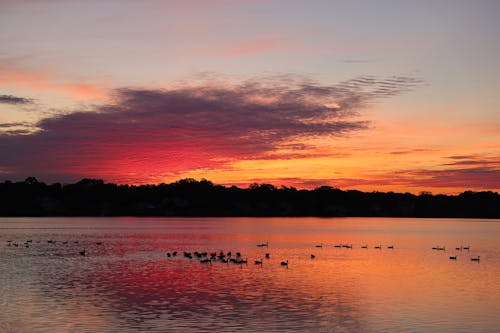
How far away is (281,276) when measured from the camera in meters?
44.8

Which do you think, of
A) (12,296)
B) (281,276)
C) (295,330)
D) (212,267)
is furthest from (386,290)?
(12,296)

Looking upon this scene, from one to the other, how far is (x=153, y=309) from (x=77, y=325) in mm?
4822

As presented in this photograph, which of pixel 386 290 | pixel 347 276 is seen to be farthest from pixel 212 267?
pixel 386 290

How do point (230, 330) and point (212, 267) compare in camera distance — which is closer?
point (230, 330)

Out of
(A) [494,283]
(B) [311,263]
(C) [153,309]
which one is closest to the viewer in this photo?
(C) [153,309]

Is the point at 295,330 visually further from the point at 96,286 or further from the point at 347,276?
the point at 347,276

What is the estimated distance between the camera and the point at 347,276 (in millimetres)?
45781

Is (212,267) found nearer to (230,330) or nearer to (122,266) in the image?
(122,266)

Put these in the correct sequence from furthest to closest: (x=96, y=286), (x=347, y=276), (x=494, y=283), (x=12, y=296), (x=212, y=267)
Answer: (x=212, y=267), (x=347, y=276), (x=494, y=283), (x=96, y=286), (x=12, y=296)

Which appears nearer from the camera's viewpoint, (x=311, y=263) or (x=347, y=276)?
(x=347, y=276)

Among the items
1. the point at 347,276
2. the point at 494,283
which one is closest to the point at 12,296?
the point at 347,276

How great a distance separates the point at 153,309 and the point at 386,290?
53.9 feet

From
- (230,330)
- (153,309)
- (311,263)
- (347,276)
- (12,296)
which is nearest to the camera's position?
(230,330)

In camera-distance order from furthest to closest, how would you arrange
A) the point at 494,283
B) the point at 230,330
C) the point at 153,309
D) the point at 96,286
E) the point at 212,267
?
1. the point at 212,267
2. the point at 494,283
3. the point at 96,286
4. the point at 153,309
5. the point at 230,330
